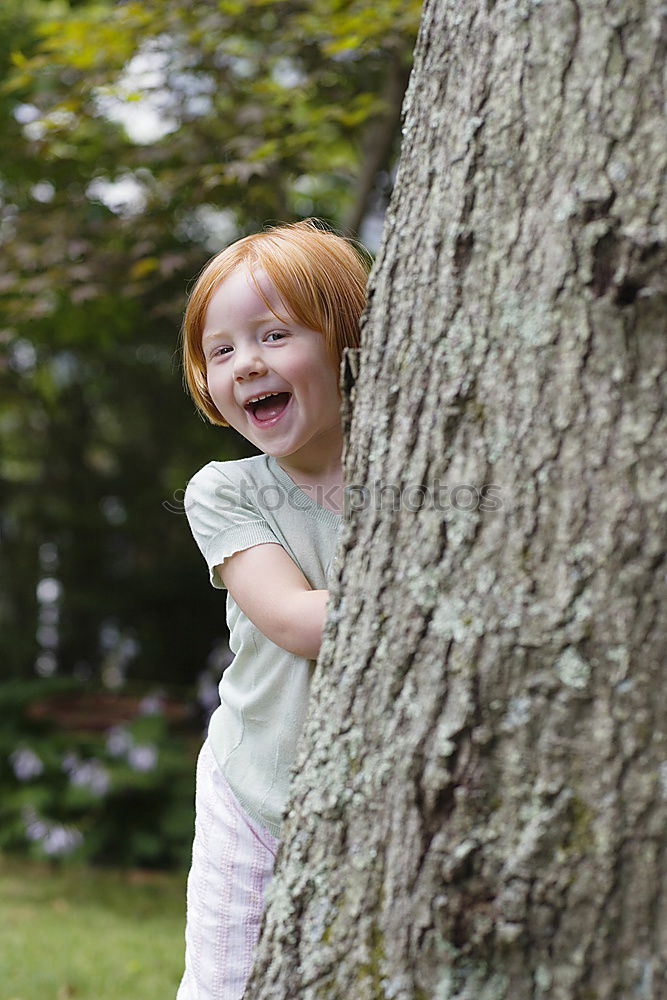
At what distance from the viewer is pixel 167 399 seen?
8.02 m

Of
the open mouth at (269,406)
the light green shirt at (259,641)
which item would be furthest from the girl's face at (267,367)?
the light green shirt at (259,641)

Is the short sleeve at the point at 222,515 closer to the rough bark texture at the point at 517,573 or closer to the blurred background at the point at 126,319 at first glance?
the rough bark texture at the point at 517,573

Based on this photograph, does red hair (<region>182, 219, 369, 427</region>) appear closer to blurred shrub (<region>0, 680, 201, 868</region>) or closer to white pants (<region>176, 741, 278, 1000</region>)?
white pants (<region>176, 741, 278, 1000</region>)

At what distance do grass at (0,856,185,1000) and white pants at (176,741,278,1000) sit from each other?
2.11m

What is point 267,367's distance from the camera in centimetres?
170

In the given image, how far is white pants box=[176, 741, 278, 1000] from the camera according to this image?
1775 millimetres

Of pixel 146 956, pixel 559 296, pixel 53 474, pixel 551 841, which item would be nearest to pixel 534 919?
pixel 551 841

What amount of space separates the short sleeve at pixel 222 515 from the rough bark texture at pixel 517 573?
393mm

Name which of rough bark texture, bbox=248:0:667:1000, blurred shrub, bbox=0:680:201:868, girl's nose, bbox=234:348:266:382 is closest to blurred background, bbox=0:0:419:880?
blurred shrub, bbox=0:680:201:868

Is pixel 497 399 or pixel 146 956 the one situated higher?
pixel 497 399

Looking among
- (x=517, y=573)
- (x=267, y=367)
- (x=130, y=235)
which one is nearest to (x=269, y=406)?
(x=267, y=367)

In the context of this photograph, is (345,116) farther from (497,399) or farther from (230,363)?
(497,399)

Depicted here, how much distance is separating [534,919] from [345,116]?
3609mm

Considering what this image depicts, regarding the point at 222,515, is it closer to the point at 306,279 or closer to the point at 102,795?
the point at 306,279
